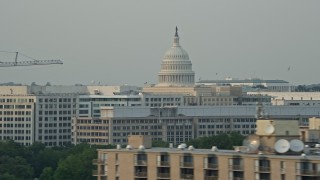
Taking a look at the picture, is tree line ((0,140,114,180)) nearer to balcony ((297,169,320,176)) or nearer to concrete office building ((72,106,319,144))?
concrete office building ((72,106,319,144))

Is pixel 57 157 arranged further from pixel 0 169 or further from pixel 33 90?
pixel 33 90

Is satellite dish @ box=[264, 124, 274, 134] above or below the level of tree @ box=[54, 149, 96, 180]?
above

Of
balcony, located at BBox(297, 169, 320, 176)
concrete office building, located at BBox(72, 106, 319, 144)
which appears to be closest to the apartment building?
balcony, located at BBox(297, 169, 320, 176)

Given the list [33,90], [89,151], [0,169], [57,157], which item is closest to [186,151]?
[89,151]

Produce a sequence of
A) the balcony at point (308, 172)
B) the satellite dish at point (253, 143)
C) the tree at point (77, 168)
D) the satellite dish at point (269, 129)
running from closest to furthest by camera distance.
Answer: the balcony at point (308, 172) → the satellite dish at point (253, 143) → the satellite dish at point (269, 129) → the tree at point (77, 168)

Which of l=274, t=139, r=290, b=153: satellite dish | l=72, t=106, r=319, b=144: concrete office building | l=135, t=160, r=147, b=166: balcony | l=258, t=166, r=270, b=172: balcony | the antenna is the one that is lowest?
l=258, t=166, r=270, b=172: balcony

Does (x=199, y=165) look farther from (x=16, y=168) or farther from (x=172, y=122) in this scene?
(x=172, y=122)

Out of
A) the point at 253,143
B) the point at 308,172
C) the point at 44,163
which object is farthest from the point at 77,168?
the point at 308,172

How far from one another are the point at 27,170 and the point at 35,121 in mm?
50520

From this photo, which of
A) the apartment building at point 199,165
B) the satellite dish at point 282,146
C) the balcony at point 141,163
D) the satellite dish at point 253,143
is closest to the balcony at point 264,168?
the apartment building at point 199,165

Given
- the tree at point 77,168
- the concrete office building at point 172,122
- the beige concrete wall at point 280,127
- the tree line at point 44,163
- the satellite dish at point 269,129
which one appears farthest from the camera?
the concrete office building at point 172,122

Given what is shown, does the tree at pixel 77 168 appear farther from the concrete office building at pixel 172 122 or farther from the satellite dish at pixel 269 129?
the concrete office building at pixel 172 122

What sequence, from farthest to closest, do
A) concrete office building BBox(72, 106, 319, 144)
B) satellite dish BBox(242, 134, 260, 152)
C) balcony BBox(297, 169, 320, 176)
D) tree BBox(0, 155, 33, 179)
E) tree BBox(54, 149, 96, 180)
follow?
concrete office building BBox(72, 106, 319, 144), tree BBox(0, 155, 33, 179), tree BBox(54, 149, 96, 180), satellite dish BBox(242, 134, 260, 152), balcony BBox(297, 169, 320, 176)

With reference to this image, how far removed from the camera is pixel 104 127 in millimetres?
157625
